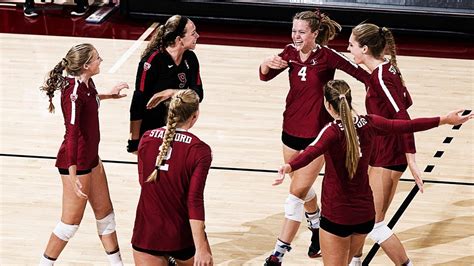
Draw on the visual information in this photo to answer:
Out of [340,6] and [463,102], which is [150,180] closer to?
[463,102]

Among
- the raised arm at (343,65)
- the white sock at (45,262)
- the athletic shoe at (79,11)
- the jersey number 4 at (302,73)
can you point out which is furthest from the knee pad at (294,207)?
the athletic shoe at (79,11)

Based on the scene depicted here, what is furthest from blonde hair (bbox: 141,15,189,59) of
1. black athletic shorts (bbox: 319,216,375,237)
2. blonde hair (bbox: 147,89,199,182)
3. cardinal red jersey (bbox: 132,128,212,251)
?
black athletic shorts (bbox: 319,216,375,237)

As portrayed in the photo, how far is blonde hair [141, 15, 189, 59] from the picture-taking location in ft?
20.7

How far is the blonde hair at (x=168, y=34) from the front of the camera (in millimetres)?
6309

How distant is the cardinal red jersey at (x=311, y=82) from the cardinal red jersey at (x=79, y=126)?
1.30 metres

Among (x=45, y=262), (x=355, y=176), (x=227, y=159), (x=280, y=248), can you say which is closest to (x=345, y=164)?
(x=355, y=176)

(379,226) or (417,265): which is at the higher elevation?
(379,226)

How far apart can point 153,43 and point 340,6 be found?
5.73 m

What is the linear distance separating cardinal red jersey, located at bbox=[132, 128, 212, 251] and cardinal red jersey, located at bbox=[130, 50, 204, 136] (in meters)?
1.41

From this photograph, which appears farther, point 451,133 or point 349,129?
point 451,133

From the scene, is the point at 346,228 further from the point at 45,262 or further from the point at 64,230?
the point at 45,262

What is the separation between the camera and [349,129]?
5156mm

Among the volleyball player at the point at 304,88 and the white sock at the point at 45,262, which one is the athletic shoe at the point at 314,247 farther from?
the white sock at the point at 45,262

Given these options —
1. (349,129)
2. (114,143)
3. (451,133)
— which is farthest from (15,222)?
(451,133)
